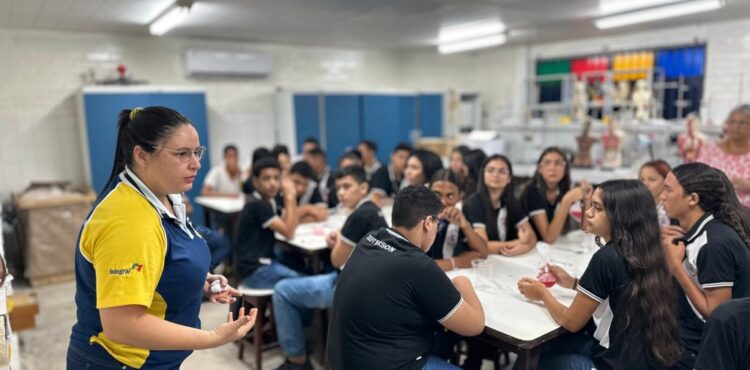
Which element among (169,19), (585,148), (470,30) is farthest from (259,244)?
(470,30)

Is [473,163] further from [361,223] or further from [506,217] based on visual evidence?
[361,223]

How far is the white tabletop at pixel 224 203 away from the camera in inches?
193

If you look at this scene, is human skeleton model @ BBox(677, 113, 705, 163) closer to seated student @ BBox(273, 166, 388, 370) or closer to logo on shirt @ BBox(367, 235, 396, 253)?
seated student @ BBox(273, 166, 388, 370)

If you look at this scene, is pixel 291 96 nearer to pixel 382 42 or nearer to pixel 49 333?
pixel 382 42

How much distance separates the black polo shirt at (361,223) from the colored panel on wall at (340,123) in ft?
15.7

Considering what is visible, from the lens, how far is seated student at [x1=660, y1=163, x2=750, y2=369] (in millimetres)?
1931

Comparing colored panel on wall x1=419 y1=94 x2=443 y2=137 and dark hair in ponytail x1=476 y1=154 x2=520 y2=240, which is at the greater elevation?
colored panel on wall x1=419 y1=94 x2=443 y2=137

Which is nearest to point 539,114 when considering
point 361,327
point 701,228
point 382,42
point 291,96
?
point 382,42

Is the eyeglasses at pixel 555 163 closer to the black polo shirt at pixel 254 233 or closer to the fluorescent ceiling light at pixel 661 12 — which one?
the black polo shirt at pixel 254 233

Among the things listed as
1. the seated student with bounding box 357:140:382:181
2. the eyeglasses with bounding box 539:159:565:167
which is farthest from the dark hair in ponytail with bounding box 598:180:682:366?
the seated student with bounding box 357:140:382:181

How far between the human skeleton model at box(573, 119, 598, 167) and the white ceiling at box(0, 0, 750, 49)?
4.53 ft

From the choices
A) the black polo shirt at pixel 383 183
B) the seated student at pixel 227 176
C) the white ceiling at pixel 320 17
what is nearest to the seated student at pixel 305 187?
the black polo shirt at pixel 383 183

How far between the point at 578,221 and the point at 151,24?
5.01 m

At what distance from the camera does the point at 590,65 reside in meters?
8.12
